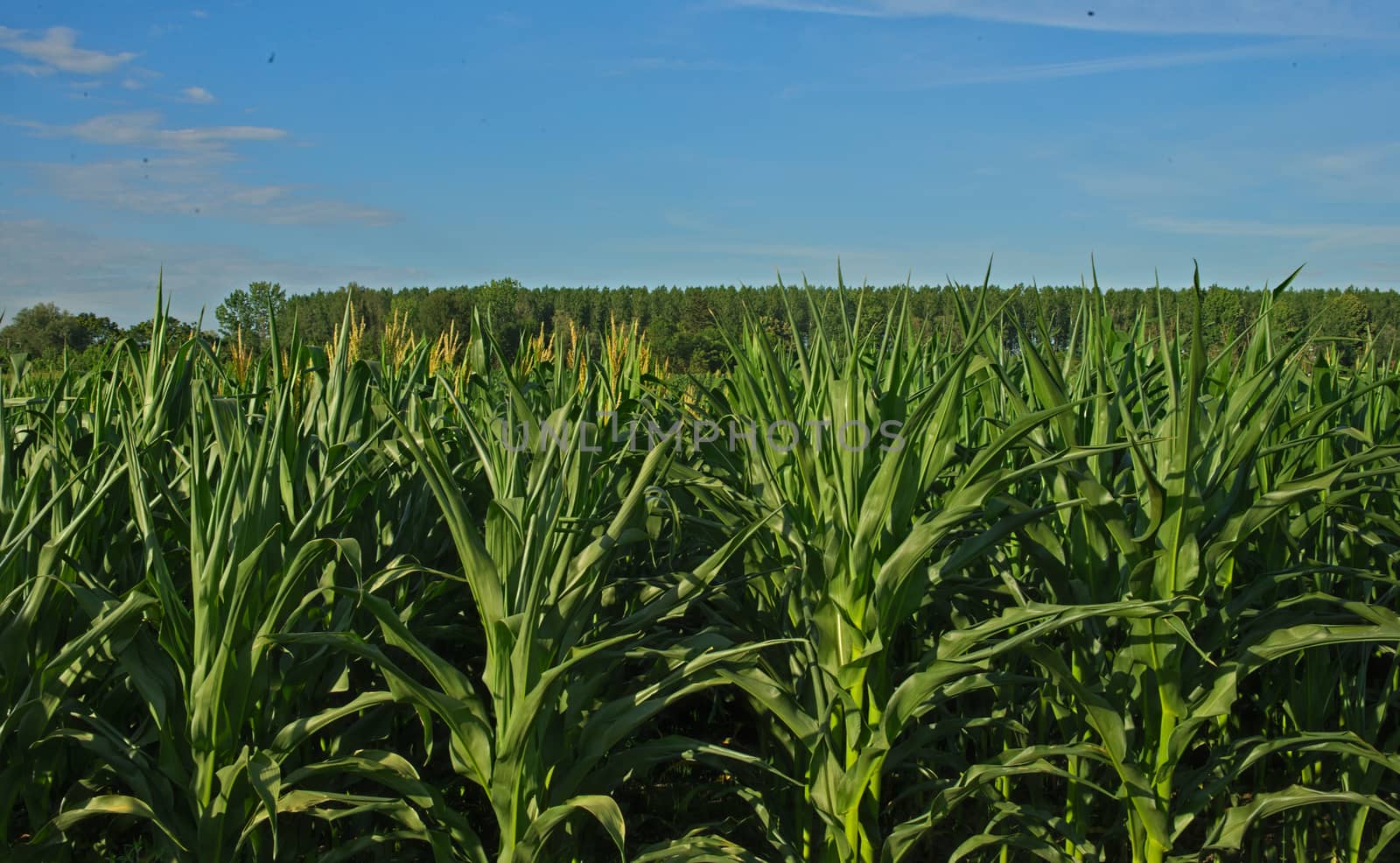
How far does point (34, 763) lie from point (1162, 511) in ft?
7.91

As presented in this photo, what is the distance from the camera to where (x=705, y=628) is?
220 centimetres

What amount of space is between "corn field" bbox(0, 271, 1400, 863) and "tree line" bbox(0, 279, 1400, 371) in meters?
0.26

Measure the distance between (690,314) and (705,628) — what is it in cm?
5470

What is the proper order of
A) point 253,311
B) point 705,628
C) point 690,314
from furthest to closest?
point 690,314 < point 253,311 < point 705,628

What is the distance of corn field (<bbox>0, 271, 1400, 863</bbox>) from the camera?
180 cm

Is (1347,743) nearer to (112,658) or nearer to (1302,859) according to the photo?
(1302,859)

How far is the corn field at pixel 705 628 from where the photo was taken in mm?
1797

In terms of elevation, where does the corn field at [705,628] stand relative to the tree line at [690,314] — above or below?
below

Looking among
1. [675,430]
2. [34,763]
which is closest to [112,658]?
[34,763]

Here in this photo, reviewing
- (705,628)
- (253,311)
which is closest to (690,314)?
(253,311)

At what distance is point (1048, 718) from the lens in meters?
2.58

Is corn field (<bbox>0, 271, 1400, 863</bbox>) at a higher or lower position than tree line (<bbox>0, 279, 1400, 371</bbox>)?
lower

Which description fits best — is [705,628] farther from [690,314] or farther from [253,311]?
[690,314]

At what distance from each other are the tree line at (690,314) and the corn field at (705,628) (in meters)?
0.26
